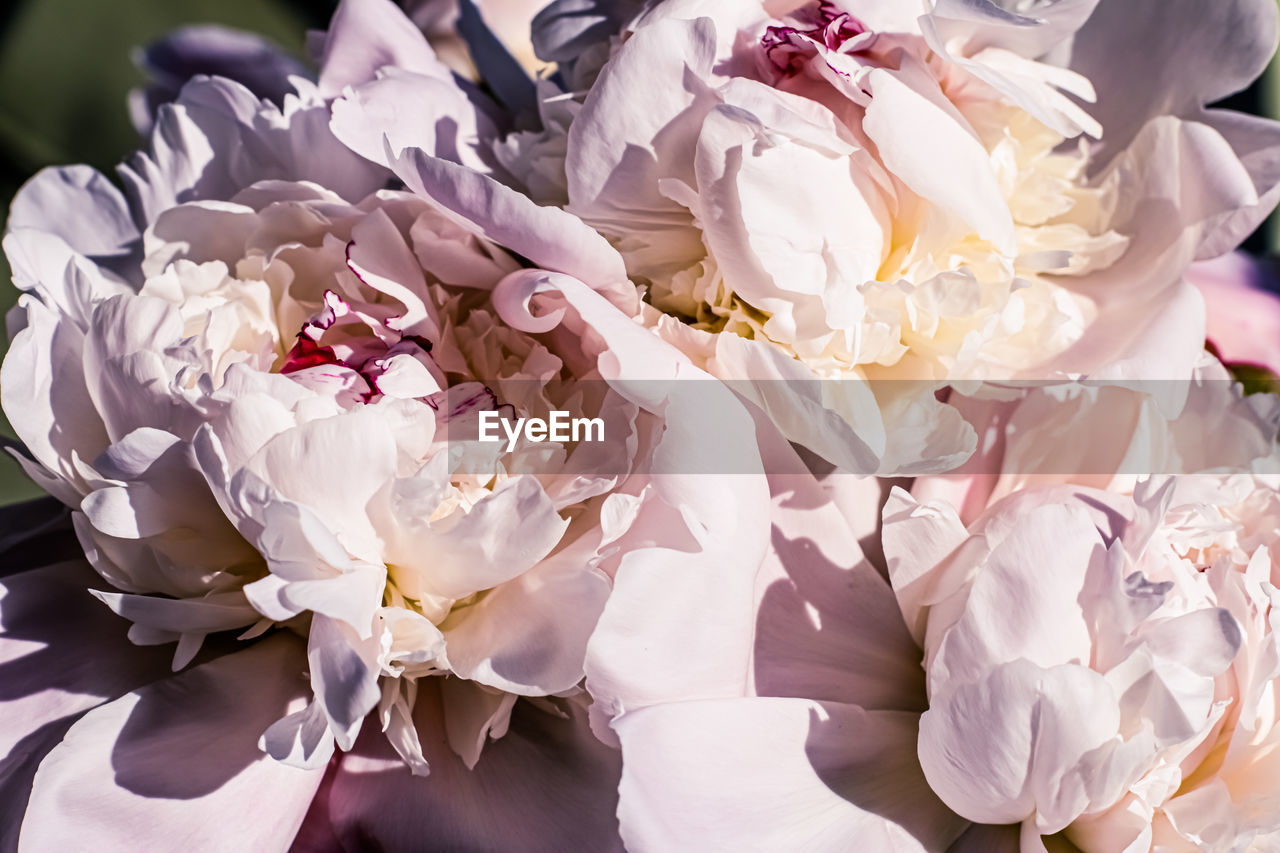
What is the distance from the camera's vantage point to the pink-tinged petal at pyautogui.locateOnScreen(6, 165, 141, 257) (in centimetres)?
38

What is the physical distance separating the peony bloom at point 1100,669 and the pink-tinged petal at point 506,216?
0.36 ft

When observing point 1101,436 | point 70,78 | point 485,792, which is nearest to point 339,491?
point 485,792

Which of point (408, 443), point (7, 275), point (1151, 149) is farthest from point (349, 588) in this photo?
point (7, 275)

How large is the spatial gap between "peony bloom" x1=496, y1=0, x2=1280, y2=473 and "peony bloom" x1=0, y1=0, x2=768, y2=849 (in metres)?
0.03

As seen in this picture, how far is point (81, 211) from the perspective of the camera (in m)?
0.39

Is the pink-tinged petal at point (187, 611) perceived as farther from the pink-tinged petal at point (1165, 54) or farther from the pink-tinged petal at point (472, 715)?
the pink-tinged petal at point (1165, 54)

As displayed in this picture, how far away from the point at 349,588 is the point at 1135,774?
19cm

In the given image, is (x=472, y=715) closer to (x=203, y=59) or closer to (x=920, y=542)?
(x=920, y=542)

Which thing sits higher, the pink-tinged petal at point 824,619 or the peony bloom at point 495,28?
the peony bloom at point 495,28

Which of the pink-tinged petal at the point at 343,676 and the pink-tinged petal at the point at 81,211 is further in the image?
the pink-tinged petal at the point at 81,211

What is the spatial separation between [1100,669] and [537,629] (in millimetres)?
141

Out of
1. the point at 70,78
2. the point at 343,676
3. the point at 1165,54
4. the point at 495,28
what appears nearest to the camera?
the point at 343,676

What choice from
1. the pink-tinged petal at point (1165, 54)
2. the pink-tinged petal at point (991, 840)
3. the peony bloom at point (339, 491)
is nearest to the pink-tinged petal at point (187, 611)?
the peony bloom at point (339, 491)

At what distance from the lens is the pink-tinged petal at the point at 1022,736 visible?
0.26 meters
